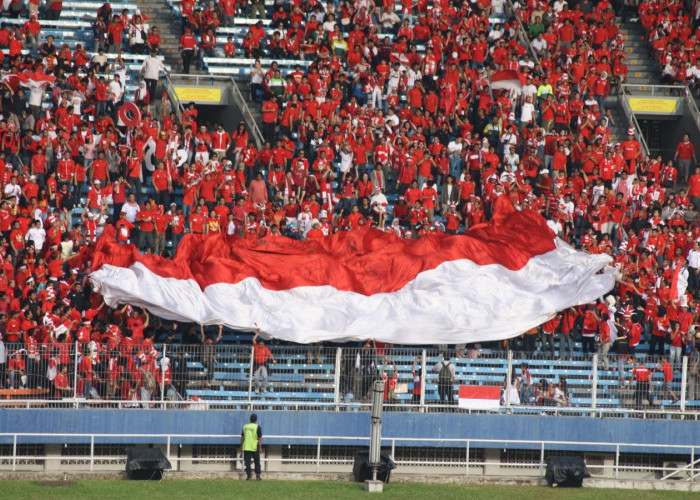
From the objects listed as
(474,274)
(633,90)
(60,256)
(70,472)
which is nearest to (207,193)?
(60,256)

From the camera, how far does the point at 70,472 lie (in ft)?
79.8

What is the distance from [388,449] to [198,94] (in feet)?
43.0

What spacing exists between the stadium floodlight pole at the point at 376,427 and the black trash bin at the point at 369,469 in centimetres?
26

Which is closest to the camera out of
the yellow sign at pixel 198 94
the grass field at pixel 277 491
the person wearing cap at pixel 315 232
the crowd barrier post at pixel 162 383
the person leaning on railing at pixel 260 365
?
the grass field at pixel 277 491

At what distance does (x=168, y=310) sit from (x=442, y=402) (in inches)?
219

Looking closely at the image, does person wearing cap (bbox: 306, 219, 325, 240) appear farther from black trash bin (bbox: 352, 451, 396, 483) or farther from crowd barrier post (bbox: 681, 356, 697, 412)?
crowd barrier post (bbox: 681, 356, 697, 412)

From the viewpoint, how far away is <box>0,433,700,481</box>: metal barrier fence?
2533 cm

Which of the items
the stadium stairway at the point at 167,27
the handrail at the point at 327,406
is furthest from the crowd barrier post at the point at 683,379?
the stadium stairway at the point at 167,27

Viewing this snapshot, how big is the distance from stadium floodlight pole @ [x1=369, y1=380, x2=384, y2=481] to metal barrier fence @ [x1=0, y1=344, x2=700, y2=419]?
223 centimetres

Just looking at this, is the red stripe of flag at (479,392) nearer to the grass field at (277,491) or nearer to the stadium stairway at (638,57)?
the grass field at (277,491)

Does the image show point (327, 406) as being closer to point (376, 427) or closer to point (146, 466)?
point (376, 427)

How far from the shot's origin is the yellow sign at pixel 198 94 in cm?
3594

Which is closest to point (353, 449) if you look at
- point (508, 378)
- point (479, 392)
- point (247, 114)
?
point (479, 392)

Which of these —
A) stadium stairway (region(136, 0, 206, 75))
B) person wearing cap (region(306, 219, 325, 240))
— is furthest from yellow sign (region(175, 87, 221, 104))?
person wearing cap (region(306, 219, 325, 240))
